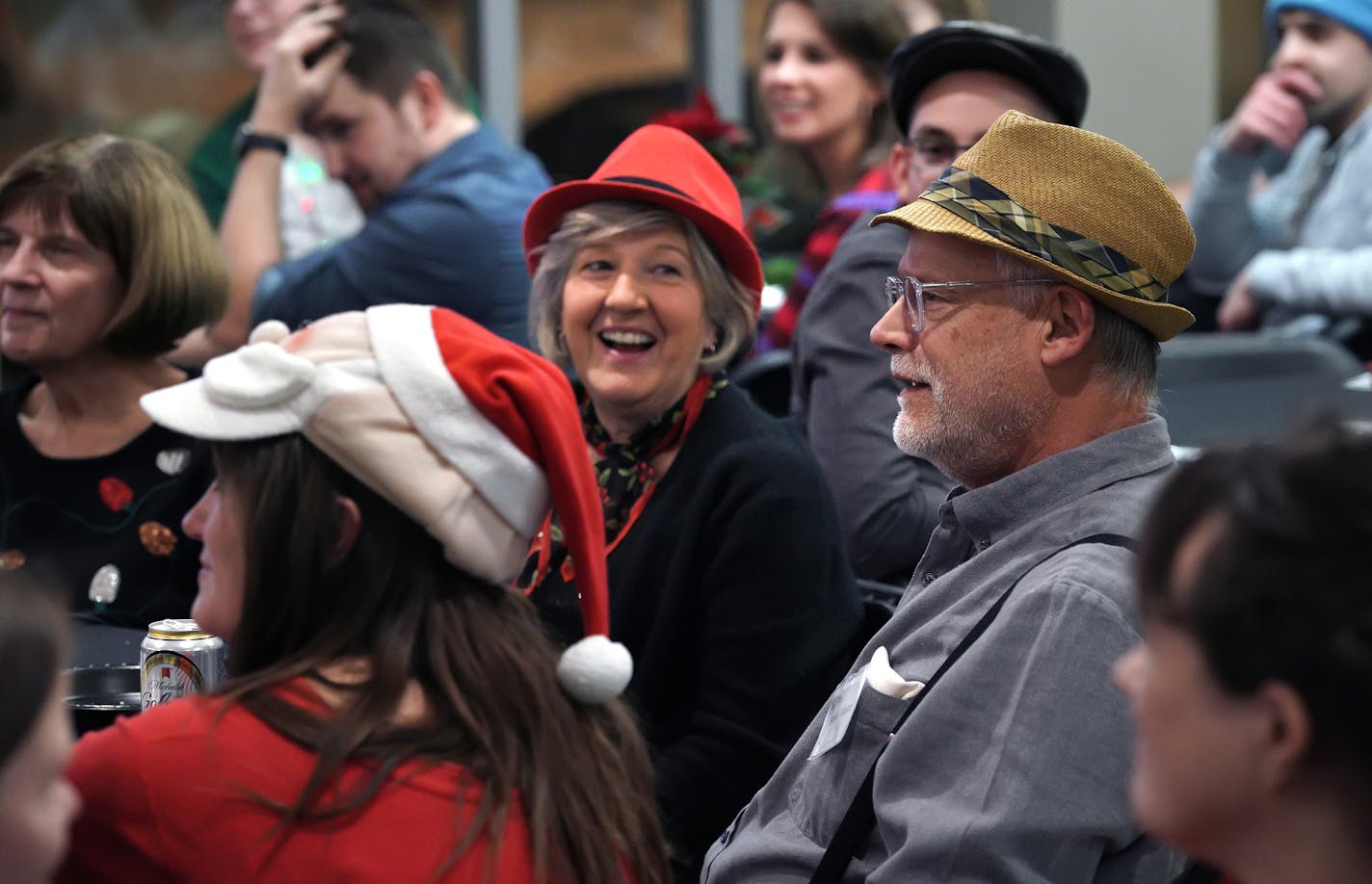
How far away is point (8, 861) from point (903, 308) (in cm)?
135

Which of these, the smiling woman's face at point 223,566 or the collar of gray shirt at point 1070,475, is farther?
the collar of gray shirt at point 1070,475

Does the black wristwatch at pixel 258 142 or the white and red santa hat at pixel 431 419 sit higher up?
the white and red santa hat at pixel 431 419

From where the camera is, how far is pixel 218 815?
5.20 feet

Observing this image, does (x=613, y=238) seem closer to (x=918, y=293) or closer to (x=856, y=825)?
(x=918, y=293)

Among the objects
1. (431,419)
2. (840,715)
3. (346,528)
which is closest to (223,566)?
(346,528)

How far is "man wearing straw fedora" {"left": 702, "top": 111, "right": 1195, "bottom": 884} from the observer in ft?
5.95

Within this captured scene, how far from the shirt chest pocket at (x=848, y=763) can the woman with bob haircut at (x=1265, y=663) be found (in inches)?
33.6

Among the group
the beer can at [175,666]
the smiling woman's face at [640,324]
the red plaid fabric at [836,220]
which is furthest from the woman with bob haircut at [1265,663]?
the red plaid fabric at [836,220]

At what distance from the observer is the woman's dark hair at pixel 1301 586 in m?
1.05

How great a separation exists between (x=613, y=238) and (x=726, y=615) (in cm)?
70

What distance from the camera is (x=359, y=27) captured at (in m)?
4.16

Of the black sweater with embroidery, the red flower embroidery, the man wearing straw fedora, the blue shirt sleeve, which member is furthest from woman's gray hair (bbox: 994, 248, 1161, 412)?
the blue shirt sleeve

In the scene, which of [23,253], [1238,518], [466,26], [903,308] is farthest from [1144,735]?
[466,26]

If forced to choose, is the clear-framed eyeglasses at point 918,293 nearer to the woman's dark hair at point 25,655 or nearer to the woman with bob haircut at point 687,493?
the woman with bob haircut at point 687,493
